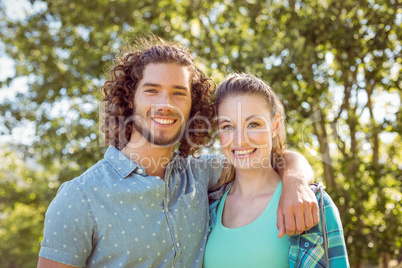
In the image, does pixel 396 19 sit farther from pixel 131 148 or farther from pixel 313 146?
pixel 131 148

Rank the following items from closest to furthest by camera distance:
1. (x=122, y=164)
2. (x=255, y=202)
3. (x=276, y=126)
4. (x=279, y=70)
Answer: (x=122, y=164) < (x=255, y=202) < (x=276, y=126) < (x=279, y=70)

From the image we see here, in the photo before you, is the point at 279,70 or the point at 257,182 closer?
the point at 257,182

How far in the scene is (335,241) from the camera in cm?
190

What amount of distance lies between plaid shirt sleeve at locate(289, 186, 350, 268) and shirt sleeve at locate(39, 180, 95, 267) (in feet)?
3.43

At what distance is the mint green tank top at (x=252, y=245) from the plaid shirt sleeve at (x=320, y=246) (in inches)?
3.7

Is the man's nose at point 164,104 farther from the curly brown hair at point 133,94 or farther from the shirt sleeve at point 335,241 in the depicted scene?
the shirt sleeve at point 335,241

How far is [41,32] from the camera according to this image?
5.71m

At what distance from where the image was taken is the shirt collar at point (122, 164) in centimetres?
213

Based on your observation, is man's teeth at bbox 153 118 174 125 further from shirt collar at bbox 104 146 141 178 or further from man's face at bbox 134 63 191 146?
shirt collar at bbox 104 146 141 178

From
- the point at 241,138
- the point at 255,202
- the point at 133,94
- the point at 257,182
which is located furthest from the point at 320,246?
the point at 133,94

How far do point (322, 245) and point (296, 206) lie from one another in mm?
229

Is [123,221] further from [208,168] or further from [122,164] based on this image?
[208,168]

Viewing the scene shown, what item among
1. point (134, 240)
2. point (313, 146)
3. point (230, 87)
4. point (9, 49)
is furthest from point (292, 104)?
point (9, 49)

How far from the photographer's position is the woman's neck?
2.35 meters
